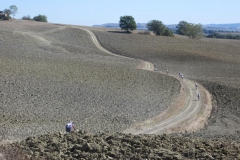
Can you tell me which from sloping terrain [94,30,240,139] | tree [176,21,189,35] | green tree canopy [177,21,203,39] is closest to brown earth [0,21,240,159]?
sloping terrain [94,30,240,139]

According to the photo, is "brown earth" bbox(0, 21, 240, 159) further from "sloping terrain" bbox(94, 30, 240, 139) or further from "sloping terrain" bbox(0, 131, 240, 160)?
"sloping terrain" bbox(94, 30, 240, 139)

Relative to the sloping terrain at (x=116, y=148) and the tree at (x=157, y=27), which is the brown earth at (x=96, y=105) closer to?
the sloping terrain at (x=116, y=148)

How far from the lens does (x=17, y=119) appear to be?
26.6m

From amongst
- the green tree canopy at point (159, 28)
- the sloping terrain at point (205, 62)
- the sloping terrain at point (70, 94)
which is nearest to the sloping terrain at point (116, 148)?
the sloping terrain at point (70, 94)

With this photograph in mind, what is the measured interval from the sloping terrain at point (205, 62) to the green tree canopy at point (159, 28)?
82.1 ft

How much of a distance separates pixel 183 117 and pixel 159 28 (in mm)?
91395

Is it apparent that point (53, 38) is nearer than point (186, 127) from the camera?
No

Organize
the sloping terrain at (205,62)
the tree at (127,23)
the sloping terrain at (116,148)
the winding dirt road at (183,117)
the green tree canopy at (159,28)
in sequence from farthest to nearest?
the green tree canopy at (159,28) < the tree at (127,23) < the sloping terrain at (205,62) < the winding dirt road at (183,117) < the sloping terrain at (116,148)

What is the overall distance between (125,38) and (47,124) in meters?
70.1

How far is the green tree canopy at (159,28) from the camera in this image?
402 feet

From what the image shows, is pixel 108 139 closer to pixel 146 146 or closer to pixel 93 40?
pixel 146 146

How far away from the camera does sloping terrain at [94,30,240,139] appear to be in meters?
35.6

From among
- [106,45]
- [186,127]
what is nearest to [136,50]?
[106,45]

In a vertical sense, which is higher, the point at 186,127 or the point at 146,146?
the point at 146,146
